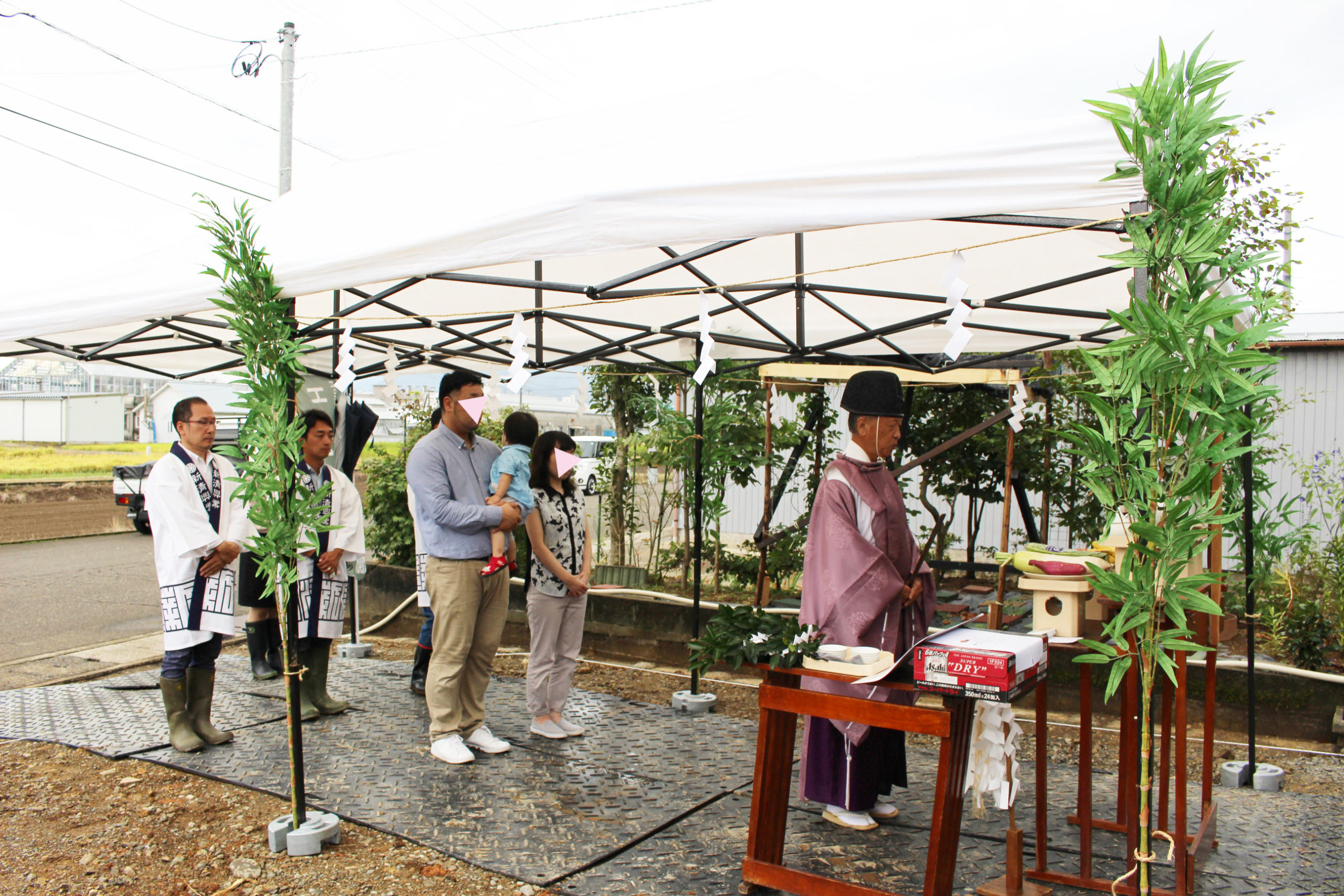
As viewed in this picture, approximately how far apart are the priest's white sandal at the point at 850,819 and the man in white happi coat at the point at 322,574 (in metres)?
2.78

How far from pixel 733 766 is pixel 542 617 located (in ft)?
3.94

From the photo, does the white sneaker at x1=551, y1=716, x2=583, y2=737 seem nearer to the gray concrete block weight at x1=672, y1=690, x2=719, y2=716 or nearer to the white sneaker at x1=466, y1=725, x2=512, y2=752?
the white sneaker at x1=466, y1=725, x2=512, y2=752

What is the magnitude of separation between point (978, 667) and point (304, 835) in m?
2.45

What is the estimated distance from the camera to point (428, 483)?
14.0 feet

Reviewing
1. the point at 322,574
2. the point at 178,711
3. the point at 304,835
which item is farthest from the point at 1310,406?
the point at 178,711

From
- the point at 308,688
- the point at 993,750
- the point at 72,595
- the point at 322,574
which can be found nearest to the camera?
the point at 993,750

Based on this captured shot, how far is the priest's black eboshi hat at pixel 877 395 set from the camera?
339 centimetres

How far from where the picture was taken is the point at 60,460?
17672 millimetres

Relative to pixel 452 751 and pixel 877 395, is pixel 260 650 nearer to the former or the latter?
pixel 452 751

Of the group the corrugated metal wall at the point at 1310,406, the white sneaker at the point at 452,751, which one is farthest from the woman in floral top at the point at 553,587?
the corrugated metal wall at the point at 1310,406

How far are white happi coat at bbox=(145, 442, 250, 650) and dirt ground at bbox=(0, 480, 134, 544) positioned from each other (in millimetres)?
12975

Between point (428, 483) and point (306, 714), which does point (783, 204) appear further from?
point (306, 714)

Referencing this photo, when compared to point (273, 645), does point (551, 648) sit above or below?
above

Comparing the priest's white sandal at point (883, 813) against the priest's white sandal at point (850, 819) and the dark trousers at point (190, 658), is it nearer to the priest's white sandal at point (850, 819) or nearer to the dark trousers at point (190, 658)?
the priest's white sandal at point (850, 819)
